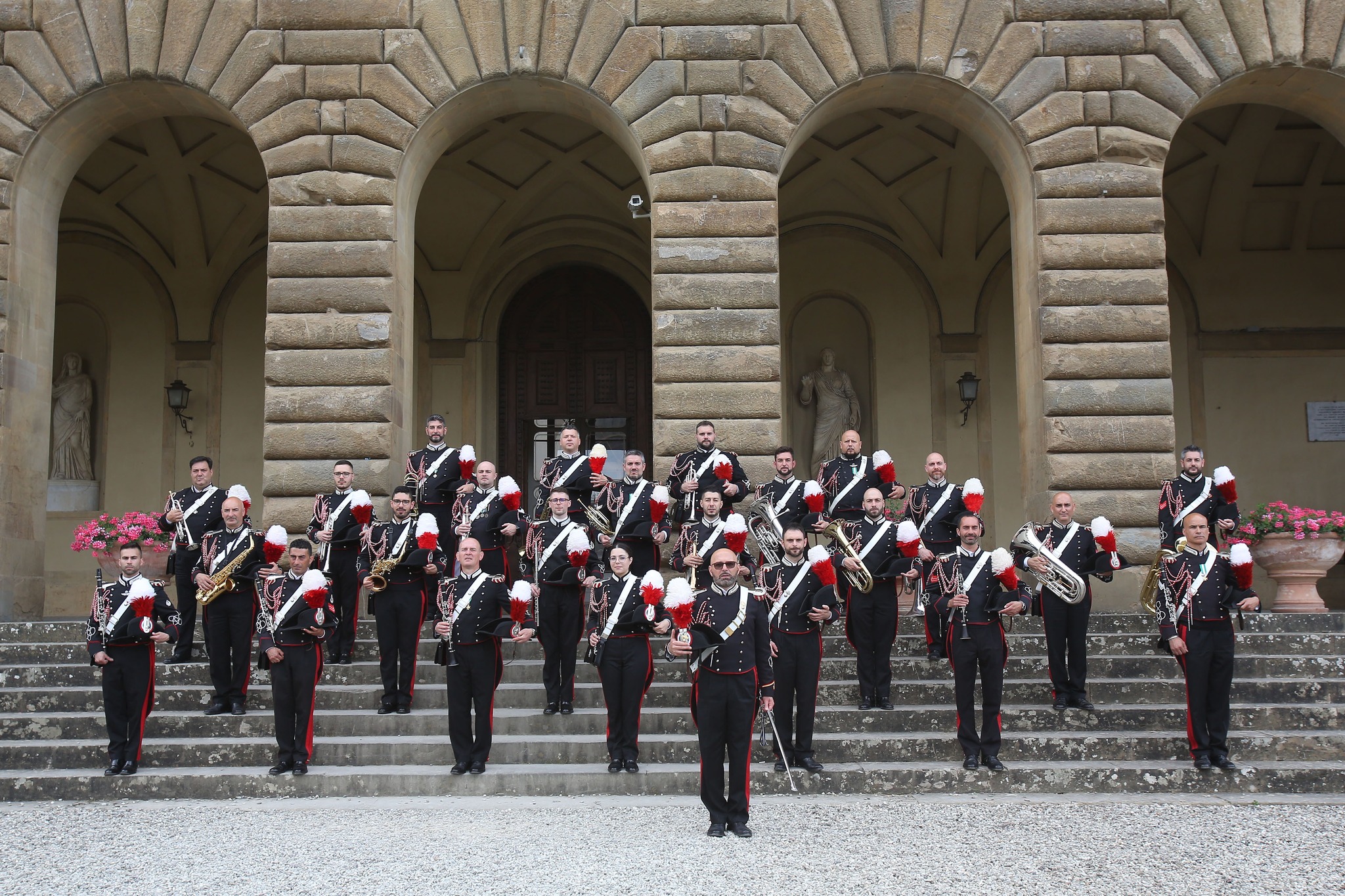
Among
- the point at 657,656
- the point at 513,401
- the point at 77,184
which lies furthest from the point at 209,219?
the point at 657,656

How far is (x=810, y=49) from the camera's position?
34.1 ft

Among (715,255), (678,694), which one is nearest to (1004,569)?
(678,694)

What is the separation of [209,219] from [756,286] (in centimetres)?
845

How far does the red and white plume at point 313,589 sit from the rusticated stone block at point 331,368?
3.26 m

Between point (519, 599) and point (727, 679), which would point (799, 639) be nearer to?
point (727, 679)

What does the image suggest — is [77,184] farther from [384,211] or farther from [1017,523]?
[1017,523]

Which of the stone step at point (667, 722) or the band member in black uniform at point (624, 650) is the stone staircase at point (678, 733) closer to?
the stone step at point (667, 722)

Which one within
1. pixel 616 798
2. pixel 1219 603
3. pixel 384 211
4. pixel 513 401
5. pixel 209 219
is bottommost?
pixel 616 798

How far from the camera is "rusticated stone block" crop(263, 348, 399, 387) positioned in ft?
33.0

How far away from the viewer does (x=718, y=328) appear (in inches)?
397

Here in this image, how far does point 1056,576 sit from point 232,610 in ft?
19.7

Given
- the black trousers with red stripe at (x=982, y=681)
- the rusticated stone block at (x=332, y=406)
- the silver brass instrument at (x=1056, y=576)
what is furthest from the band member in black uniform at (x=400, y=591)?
the silver brass instrument at (x=1056, y=576)

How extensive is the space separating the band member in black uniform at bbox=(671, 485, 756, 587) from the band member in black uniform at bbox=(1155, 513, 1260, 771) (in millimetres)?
2841

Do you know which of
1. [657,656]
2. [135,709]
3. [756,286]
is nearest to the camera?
[135,709]
